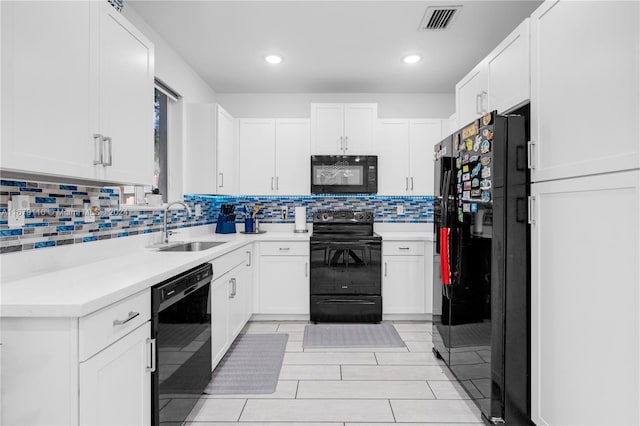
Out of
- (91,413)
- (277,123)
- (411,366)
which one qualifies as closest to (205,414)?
(91,413)

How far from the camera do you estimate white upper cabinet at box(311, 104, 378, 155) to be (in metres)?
3.90

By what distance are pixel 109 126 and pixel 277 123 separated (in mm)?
2459

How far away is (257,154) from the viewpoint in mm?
3998

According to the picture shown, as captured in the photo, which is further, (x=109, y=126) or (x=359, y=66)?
(x=359, y=66)

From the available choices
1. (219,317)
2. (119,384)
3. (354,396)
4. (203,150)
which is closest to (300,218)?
(203,150)

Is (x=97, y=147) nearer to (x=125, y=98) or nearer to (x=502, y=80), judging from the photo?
(x=125, y=98)

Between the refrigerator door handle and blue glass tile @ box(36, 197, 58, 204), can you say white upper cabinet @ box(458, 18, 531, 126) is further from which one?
blue glass tile @ box(36, 197, 58, 204)

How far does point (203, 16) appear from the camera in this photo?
8.47ft

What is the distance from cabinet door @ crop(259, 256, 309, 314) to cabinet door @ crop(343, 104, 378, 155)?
1.30 meters

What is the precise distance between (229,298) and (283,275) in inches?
40.1

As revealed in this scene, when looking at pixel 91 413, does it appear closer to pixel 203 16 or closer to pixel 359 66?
pixel 203 16

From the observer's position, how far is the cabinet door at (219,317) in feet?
7.66

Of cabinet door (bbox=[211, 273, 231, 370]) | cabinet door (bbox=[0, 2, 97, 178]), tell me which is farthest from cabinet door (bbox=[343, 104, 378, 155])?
cabinet door (bbox=[0, 2, 97, 178])

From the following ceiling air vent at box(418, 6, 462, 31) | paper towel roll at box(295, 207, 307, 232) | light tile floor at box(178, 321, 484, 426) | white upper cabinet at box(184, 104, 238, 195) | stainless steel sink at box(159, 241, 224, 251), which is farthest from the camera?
paper towel roll at box(295, 207, 307, 232)
